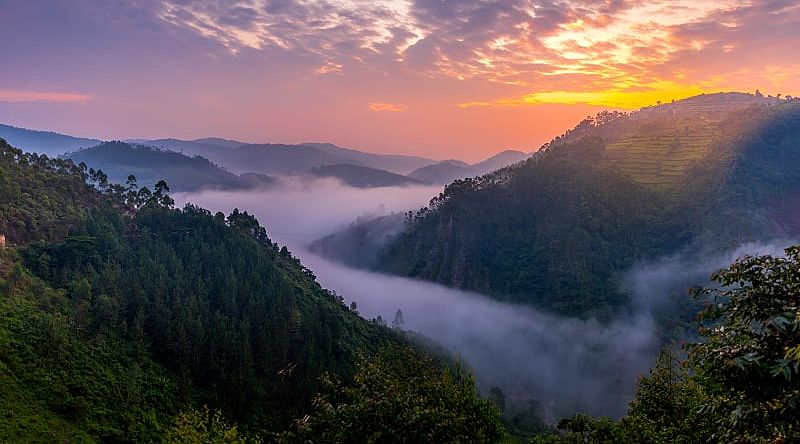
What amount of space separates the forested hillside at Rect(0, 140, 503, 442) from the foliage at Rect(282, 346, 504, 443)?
0.08 metres

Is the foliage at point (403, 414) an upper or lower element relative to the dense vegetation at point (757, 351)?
lower

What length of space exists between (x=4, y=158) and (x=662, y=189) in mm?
184770

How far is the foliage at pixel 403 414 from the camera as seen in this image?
17.1 metres

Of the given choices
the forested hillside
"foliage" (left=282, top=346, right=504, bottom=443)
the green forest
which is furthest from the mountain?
"foliage" (left=282, top=346, right=504, bottom=443)

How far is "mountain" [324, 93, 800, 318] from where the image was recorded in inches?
6107

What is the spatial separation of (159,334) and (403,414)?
184 ft

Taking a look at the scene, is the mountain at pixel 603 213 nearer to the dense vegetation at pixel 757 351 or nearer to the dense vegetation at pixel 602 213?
the dense vegetation at pixel 602 213

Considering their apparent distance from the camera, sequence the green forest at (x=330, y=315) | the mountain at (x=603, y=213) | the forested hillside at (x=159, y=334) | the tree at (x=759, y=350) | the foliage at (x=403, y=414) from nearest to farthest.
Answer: the tree at (x=759, y=350) < the green forest at (x=330, y=315) < the foliage at (x=403, y=414) < the forested hillside at (x=159, y=334) < the mountain at (x=603, y=213)

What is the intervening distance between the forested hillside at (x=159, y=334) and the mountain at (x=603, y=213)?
78309 mm

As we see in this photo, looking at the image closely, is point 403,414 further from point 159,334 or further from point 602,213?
point 602,213

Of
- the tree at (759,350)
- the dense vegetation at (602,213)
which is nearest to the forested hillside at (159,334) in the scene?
the tree at (759,350)

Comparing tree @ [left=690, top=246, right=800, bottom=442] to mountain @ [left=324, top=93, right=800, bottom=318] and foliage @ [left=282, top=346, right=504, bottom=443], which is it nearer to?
foliage @ [left=282, top=346, right=504, bottom=443]

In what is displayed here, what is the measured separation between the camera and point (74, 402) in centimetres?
4291

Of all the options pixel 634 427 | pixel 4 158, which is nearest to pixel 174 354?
pixel 4 158
